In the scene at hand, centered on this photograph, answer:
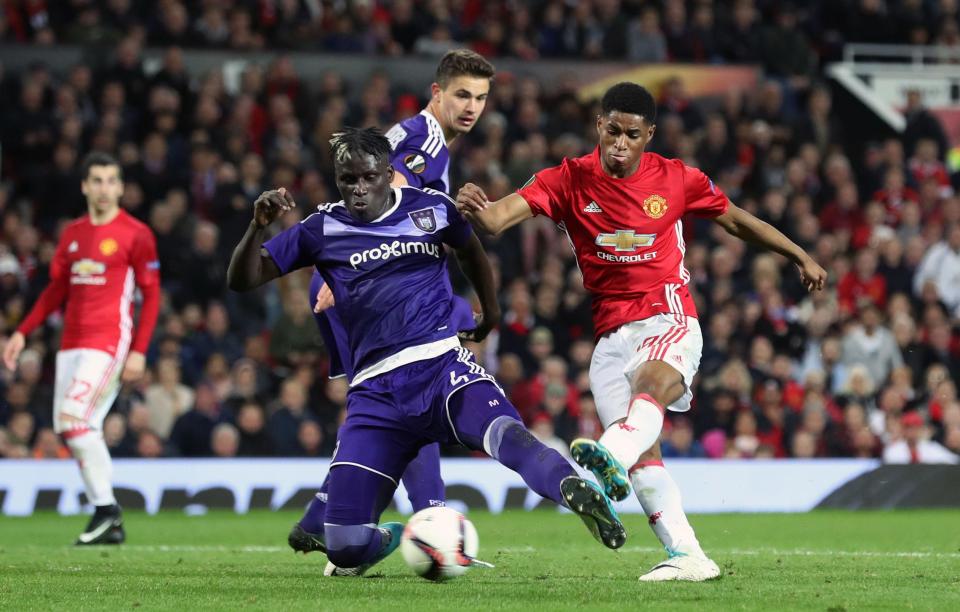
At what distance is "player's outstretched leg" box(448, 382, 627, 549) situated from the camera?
6.22 metres

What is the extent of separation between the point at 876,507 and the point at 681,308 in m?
8.27

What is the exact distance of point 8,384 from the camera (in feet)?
49.8

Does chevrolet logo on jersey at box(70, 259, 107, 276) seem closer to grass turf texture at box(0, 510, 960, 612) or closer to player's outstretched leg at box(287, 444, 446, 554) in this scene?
grass turf texture at box(0, 510, 960, 612)

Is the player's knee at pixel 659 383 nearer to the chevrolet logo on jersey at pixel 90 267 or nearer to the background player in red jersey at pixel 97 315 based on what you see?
the background player in red jersey at pixel 97 315

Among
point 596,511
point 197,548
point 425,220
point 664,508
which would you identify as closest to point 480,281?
point 425,220

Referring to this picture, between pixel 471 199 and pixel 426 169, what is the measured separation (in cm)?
151

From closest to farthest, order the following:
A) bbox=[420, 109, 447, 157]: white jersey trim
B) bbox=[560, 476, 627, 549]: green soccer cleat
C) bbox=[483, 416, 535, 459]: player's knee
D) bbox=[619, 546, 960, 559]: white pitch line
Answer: bbox=[560, 476, 627, 549]: green soccer cleat, bbox=[483, 416, 535, 459]: player's knee, bbox=[420, 109, 447, 157]: white jersey trim, bbox=[619, 546, 960, 559]: white pitch line

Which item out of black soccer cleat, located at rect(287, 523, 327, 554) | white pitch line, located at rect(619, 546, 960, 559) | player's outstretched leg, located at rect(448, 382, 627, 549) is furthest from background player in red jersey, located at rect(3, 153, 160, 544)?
player's outstretched leg, located at rect(448, 382, 627, 549)

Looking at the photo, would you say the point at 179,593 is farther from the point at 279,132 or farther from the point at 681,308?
the point at 279,132

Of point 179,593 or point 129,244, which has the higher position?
point 129,244

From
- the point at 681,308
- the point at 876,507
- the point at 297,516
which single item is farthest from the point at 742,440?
the point at 681,308

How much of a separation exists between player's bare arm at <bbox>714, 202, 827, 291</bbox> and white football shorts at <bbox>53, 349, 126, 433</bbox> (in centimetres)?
498

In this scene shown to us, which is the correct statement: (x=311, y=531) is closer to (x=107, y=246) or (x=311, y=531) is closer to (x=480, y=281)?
(x=480, y=281)

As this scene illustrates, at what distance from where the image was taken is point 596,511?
621 cm
